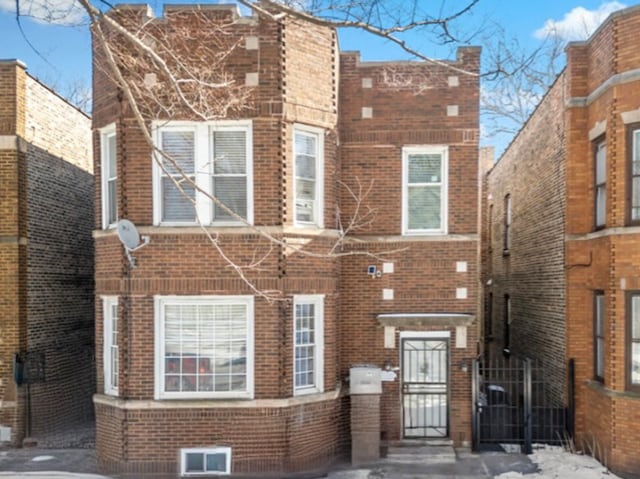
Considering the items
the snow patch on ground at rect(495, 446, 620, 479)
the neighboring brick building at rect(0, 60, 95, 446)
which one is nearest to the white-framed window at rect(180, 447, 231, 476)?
the neighboring brick building at rect(0, 60, 95, 446)

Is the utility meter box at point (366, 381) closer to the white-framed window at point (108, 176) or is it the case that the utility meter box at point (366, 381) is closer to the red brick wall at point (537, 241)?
the red brick wall at point (537, 241)

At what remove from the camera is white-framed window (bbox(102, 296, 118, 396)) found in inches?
345

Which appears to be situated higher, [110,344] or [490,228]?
[490,228]

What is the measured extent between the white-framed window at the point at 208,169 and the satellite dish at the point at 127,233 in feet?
1.43

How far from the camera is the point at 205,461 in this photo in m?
8.27

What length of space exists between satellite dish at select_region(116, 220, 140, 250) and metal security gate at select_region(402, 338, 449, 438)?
523 cm

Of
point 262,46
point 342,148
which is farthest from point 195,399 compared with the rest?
point 262,46

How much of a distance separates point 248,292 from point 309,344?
1.49 metres

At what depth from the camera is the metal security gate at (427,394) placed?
376 inches

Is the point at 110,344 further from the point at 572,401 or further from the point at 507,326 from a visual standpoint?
the point at 507,326

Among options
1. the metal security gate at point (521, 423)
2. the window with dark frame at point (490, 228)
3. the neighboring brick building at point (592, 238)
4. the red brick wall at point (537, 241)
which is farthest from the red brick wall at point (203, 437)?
the window with dark frame at point (490, 228)

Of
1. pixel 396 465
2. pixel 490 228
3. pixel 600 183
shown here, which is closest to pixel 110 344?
pixel 396 465

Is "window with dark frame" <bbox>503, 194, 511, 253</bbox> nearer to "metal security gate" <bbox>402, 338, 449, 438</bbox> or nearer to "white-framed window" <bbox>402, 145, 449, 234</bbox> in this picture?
"white-framed window" <bbox>402, 145, 449, 234</bbox>

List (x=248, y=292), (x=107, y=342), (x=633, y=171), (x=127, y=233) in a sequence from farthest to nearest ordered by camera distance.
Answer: (x=107, y=342), (x=633, y=171), (x=248, y=292), (x=127, y=233)
